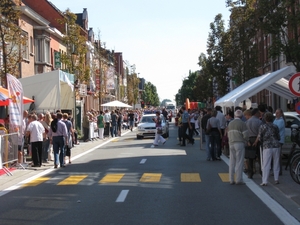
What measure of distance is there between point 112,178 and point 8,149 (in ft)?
13.5

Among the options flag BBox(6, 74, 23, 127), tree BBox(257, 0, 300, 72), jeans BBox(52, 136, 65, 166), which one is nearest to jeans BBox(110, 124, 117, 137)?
tree BBox(257, 0, 300, 72)

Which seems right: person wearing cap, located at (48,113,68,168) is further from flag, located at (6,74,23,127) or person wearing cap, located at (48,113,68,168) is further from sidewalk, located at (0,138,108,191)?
flag, located at (6,74,23,127)

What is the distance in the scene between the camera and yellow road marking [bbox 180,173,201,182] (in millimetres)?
15062

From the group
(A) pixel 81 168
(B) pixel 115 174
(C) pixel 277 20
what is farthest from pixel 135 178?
(C) pixel 277 20

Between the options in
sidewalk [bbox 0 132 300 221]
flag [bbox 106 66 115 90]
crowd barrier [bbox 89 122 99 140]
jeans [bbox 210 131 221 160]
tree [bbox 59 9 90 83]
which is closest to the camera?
sidewalk [bbox 0 132 300 221]

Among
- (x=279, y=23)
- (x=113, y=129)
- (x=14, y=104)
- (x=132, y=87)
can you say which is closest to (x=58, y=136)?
(x=14, y=104)

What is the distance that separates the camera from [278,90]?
27000 mm

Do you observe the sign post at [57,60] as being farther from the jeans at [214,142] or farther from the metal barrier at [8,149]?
the metal barrier at [8,149]

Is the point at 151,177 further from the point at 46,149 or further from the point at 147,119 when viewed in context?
the point at 147,119

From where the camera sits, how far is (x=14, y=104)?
1902 centimetres

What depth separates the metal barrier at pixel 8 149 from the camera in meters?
17.5

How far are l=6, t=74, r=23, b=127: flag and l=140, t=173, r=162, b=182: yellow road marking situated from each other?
500 cm

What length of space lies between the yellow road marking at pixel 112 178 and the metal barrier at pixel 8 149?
Answer: 329 cm

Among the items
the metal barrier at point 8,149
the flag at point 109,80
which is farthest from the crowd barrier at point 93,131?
the flag at point 109,80
